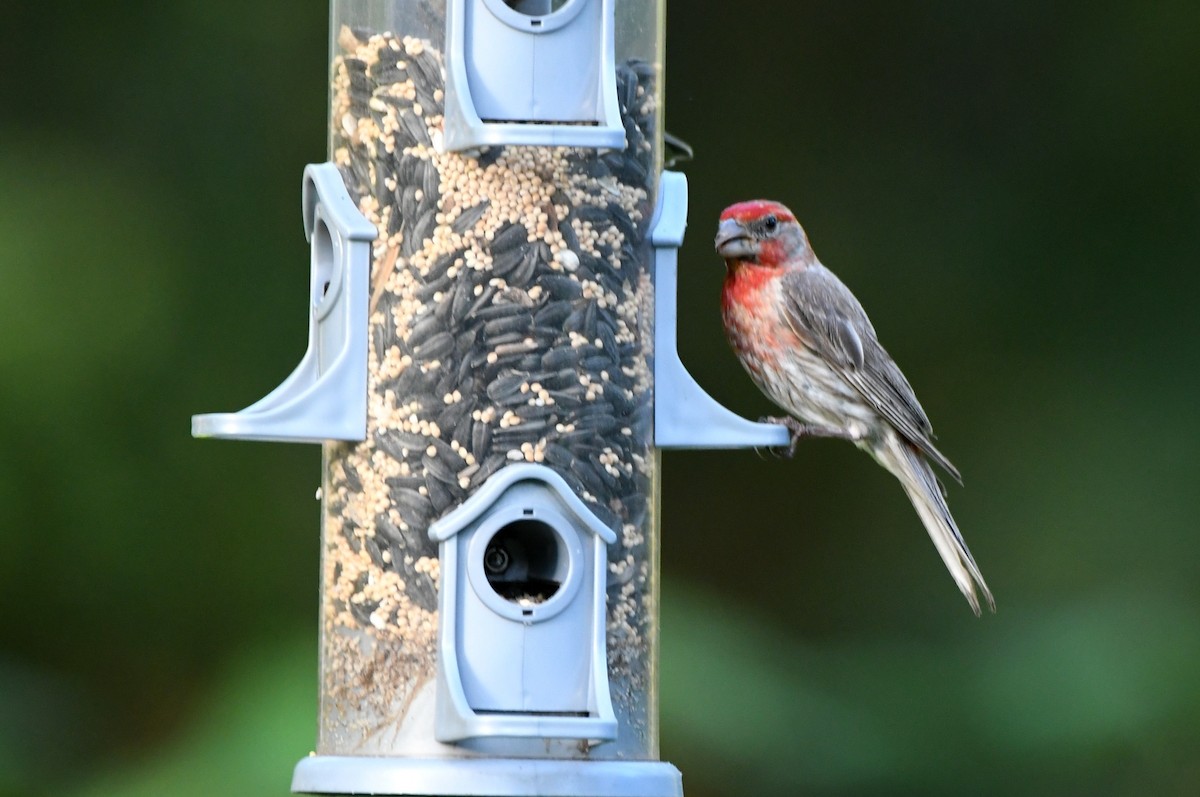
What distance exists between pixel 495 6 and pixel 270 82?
11.3ft

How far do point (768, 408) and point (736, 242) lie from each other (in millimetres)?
2019

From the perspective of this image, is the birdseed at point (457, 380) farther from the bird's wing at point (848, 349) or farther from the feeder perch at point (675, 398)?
the bird's wing at point (848, 349)

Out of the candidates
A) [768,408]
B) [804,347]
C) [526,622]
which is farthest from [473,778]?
[768,408]

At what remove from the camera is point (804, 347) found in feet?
18.1

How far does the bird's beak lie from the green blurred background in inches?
48.7

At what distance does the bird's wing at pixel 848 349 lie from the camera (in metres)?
5.52

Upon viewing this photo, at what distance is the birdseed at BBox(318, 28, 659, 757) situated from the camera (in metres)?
3.97

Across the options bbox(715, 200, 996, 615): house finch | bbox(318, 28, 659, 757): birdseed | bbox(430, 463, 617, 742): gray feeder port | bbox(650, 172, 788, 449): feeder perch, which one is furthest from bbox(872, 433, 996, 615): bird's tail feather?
bbox(430, 463, 617, 742): gray feeder port

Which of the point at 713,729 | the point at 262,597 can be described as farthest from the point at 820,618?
the point at 262,597

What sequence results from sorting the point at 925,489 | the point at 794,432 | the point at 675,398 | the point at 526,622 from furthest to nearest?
1. the point at 925,489
2. the point at 794,432
3. the point at 675,398
4. the point at 526,622

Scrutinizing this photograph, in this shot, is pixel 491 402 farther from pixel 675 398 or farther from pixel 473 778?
pixel 473 778

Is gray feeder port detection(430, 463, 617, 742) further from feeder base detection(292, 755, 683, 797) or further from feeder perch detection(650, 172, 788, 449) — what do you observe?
feeder perch detection(650, 172, 788, 449)

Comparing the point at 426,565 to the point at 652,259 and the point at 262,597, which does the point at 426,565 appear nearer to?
the point at 652,259

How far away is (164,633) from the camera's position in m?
6.48
